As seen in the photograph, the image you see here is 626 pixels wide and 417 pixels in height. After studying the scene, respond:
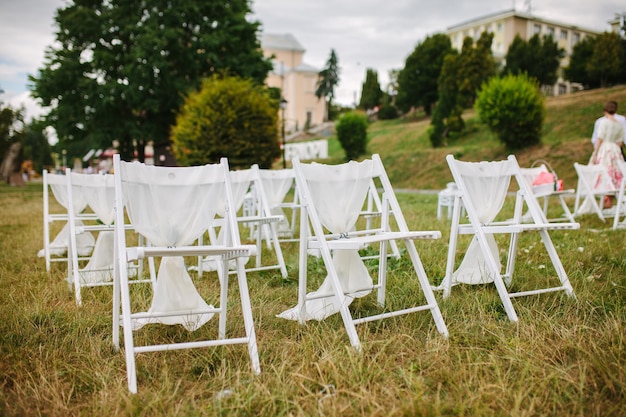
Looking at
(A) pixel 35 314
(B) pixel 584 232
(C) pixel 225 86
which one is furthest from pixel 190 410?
(C) pixel 225 86

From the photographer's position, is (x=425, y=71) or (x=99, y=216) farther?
(x=425, y=71)

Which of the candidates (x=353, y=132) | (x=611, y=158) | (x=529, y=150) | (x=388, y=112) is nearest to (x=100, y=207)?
(x=611, y=158)

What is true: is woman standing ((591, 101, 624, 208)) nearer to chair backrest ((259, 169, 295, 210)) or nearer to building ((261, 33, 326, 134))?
chair backrest ((259, 169, 295, 210))

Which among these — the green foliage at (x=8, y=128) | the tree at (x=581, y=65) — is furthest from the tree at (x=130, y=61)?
the tree at (x=581, y=65)

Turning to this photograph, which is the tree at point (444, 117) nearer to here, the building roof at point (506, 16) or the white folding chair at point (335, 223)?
the white folding chair at point (335, 223)

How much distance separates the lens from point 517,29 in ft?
169

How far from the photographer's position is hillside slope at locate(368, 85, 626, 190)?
15.5 metres

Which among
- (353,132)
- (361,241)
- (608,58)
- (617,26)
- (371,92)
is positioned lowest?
(361,241)

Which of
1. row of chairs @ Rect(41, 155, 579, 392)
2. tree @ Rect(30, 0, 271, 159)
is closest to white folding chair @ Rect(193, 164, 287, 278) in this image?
row of chairs @ Rect(41, 155, 579, 392)

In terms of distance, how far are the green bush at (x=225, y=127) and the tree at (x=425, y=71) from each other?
23997 mm

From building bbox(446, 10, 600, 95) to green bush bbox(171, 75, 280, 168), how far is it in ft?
124

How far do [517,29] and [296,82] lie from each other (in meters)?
22.8

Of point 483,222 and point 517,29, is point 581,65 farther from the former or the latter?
point 483,222

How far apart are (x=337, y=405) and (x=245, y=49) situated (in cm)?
2328
